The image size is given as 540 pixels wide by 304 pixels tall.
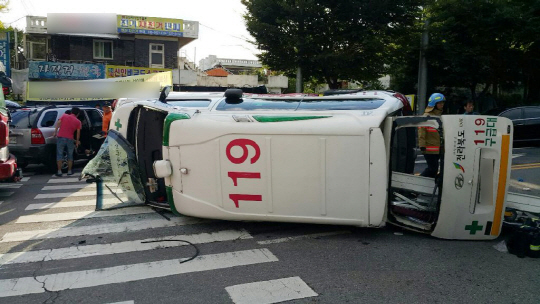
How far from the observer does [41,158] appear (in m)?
10.9

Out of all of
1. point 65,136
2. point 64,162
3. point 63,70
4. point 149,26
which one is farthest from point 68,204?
point 149,26

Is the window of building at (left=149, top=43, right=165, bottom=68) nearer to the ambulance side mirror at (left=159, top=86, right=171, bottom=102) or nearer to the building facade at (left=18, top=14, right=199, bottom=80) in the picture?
the building facade at (left=18, top=14, right=199, bottom=80)

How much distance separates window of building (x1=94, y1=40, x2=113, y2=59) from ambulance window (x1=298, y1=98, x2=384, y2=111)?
87.2ft

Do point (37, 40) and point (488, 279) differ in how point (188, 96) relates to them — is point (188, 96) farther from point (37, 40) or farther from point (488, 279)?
point (37, 40)

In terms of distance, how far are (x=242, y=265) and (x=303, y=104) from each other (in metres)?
2.28

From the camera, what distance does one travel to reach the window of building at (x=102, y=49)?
29.2 m

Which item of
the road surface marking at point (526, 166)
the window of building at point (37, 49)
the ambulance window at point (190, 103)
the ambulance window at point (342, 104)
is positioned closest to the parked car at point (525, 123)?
the road surface marking at point (526, 166)

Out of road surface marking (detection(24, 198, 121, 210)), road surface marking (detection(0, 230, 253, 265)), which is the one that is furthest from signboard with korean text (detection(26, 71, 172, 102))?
road surface marking (detection(0, 230, 253, 265))

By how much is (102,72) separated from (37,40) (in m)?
6.94

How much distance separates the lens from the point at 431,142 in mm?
6816

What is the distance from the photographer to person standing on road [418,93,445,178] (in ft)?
21.5

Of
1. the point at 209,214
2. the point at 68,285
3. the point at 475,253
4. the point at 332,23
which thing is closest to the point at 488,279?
the point at 475,253

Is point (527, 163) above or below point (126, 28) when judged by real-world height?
below

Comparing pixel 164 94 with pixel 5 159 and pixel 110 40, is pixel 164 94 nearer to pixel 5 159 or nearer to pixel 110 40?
pixel 5 159
